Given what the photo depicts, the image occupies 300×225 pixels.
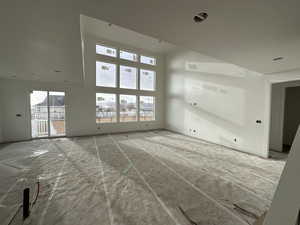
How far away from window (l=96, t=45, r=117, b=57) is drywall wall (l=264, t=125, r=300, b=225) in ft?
26.4

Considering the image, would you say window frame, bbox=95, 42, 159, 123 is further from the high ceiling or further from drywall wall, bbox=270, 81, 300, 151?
drywall wall, bbox=270, 81, 300, 151

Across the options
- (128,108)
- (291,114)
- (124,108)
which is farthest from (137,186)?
(291,114)

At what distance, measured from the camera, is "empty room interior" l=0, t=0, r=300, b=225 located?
5.18 feet

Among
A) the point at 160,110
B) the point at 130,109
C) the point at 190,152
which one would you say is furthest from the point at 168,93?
the point at 190,152

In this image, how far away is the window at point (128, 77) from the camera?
8102mm

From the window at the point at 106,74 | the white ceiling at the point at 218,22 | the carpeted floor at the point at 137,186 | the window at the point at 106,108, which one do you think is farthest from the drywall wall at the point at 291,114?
the window at the point at 106,74

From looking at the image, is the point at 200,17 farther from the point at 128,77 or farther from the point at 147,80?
the point at 147,80

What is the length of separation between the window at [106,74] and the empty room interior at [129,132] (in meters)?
0.05

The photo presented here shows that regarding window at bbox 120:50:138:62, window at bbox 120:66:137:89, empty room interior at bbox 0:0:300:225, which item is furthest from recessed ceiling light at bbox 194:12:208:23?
window at bbox 120:50:138:62

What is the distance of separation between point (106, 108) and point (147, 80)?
318 centimetres

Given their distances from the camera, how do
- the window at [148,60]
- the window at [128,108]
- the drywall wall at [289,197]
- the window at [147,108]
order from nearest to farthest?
1. the drywall wall at [289,197]
2. the window at [128,108]
3. the window at [148,60]
4. the window at [147,108]

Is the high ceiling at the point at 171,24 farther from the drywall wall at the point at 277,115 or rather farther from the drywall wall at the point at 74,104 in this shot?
the drywall wall at the point at 74,104

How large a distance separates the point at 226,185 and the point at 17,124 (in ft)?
25.5

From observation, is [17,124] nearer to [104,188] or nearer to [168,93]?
[104,188]
